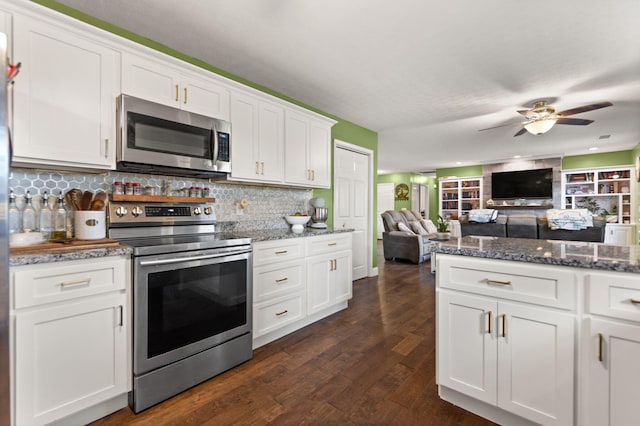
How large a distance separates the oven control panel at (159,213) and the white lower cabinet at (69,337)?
490 millimetres

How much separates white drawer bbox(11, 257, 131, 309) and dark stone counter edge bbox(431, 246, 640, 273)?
183 cm

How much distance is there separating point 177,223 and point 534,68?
11.7ft

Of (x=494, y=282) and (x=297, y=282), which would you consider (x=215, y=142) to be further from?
(x=494, y=282)

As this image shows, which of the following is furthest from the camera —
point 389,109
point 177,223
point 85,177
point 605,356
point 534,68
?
point 389,109

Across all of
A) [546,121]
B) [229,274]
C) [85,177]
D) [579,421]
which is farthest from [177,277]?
[546,121]

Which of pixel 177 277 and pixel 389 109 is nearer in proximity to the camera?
pixel 177 277

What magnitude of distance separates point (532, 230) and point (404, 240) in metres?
2.33

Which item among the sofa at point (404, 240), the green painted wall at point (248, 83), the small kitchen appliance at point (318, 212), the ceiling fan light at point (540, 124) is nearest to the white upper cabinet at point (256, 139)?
the green painted wall at point (248, 83)

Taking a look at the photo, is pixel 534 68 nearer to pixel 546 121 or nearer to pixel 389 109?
pixel 546 121

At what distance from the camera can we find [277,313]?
8.23 ft

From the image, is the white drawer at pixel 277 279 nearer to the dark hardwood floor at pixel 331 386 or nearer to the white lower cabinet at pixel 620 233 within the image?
the dark hardwood floor at pixel 331 386

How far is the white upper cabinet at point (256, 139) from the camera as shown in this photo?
2.55m

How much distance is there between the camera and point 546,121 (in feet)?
11.7

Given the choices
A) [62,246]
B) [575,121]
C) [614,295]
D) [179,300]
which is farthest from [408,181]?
[62,246]
